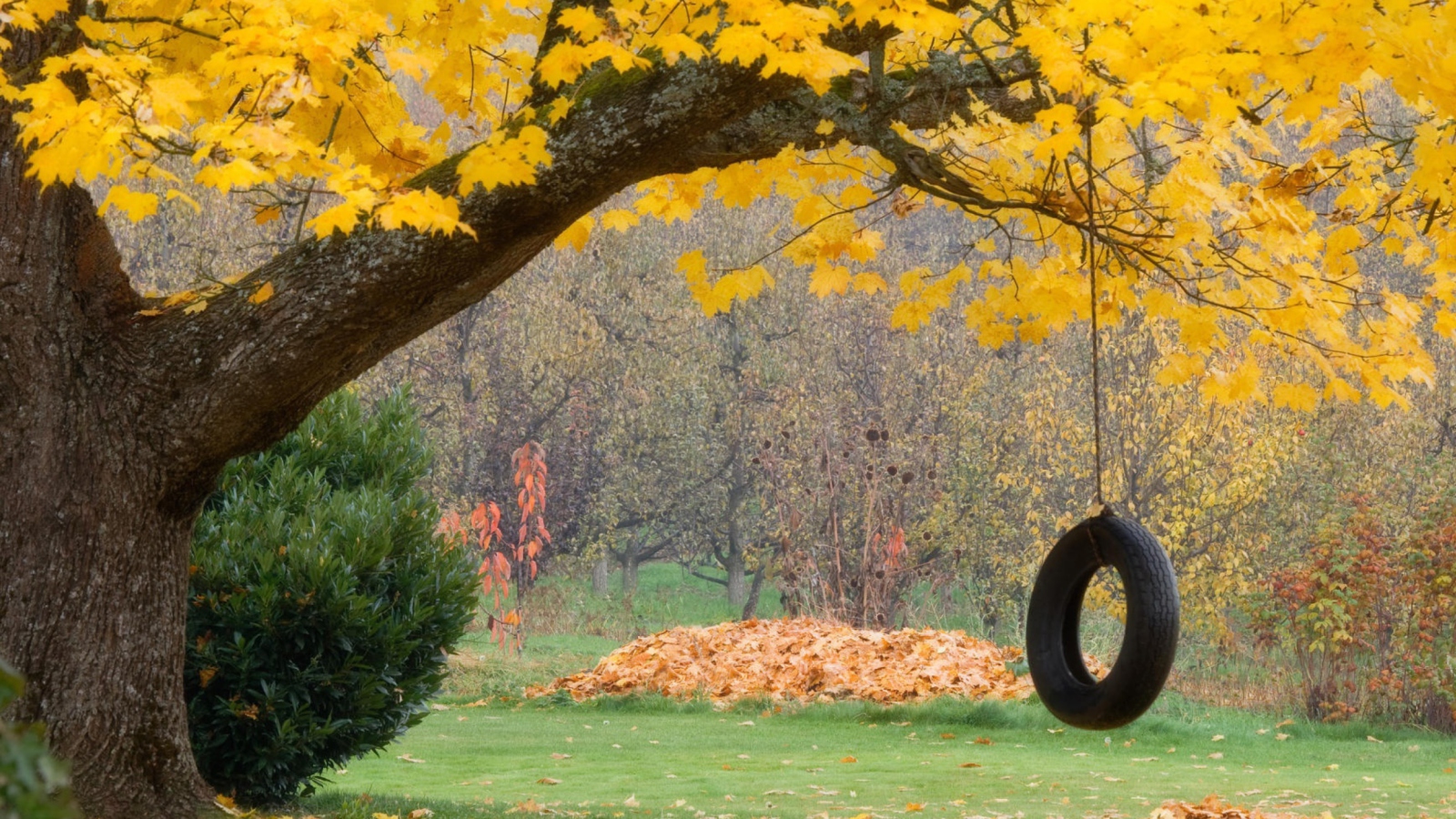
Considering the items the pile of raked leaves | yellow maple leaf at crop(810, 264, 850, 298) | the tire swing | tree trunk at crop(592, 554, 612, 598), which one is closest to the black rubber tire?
the tire swing

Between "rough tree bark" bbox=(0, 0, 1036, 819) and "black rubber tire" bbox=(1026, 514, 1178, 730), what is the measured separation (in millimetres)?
1651

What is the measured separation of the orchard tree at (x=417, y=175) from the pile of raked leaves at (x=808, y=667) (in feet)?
19.4

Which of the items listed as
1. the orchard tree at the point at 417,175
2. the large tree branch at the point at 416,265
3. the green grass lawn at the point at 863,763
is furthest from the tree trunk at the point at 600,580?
the large tree branch at the point at 416,265

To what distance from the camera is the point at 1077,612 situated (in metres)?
5.18

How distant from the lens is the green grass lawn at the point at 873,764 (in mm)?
7270

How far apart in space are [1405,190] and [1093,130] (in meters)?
1.36

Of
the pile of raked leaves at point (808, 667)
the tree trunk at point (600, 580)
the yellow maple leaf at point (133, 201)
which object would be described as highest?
the yellow maple leaf at point (133, 201)

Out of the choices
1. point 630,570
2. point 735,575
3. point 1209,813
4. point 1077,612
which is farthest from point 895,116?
point 630,570

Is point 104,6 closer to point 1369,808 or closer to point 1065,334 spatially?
point 1369,808

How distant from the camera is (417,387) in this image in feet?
66.7

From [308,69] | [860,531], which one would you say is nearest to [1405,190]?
[308,69]

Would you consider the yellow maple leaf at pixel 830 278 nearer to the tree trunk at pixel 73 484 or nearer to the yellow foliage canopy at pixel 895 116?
the yellow foliage canopy at pixel 895 116

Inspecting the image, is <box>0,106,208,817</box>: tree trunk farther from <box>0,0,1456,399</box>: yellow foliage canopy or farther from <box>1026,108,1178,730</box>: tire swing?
<box>1026,108,1178,730</box>: tire swing

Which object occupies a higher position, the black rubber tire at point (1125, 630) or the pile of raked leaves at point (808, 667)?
the black rubber tire at point (1125, 630)
